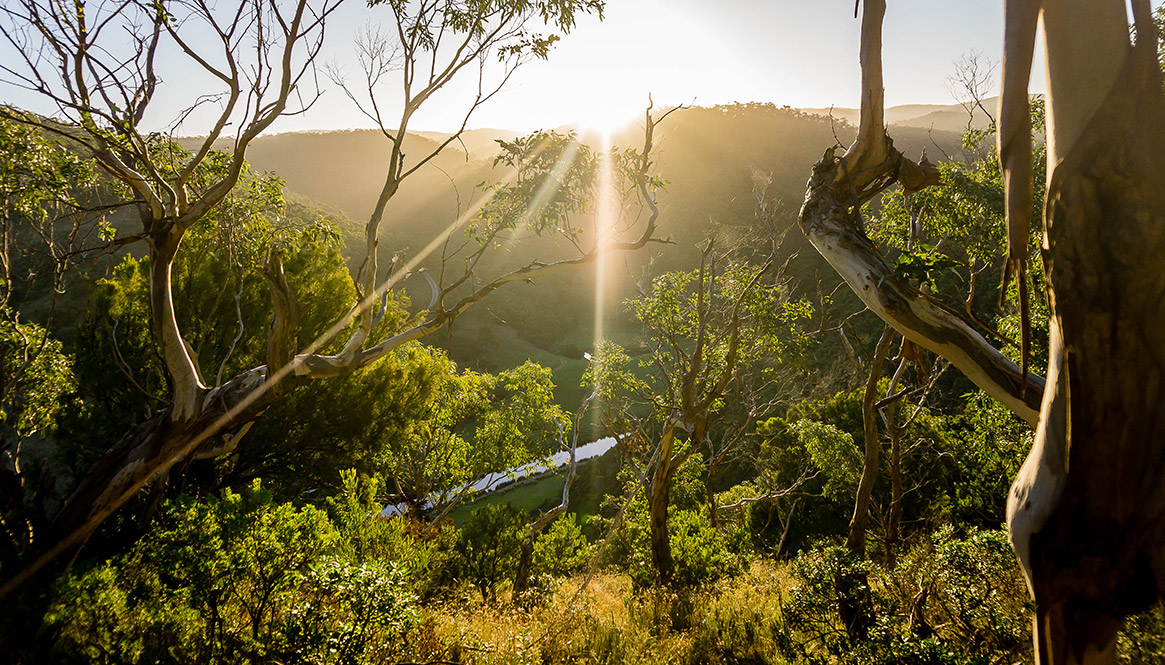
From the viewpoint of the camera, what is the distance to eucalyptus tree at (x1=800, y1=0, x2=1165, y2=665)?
1210 mm

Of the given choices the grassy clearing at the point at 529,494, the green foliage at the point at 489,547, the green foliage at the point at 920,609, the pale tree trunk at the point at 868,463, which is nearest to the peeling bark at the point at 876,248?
the green foliage at the point at 920,609

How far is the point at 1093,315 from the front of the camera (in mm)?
1248

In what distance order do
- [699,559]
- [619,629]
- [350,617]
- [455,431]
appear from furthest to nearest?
[455,431] < [699,559] < [619,629] < [350,617]

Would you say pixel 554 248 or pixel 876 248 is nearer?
pixel 876 248

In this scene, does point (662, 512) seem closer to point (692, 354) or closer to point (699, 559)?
point (699, 559)

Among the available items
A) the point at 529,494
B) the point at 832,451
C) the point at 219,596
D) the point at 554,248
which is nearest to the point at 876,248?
the point at 219,596

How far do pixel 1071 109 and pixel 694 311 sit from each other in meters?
7.30

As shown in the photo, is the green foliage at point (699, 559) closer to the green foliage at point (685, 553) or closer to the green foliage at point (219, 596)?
the green foliage at point (685, 553)

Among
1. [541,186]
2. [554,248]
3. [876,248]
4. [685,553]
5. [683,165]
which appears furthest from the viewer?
[683,165]

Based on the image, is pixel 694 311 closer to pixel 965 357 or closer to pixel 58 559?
pixel 965 357

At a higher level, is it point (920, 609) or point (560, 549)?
point (920, 609)

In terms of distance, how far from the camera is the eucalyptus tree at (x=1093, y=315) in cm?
121

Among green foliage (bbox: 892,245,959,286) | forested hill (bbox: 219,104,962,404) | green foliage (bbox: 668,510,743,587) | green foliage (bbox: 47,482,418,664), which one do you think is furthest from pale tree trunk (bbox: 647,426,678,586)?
forested hill (bbox: 219,104,962,404)

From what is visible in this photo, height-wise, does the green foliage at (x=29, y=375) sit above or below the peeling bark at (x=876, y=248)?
below
